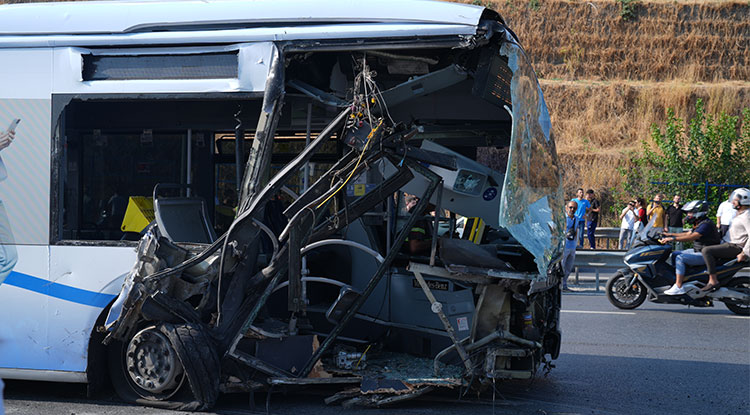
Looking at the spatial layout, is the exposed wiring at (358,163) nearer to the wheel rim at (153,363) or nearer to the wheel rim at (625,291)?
the wheel rim at (153,363)

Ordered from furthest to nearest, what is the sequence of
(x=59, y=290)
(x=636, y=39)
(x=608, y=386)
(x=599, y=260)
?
(x=636, y=39) → (x=599, y=260) → (x=608, y=386) → (x=59, y=290)

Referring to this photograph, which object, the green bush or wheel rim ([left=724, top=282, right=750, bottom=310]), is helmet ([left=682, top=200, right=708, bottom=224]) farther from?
the green bush

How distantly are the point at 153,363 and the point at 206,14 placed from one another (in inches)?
107

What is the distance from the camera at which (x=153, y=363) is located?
623 cm

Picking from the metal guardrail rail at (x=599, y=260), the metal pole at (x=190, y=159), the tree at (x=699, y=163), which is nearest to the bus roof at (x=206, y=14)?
the metal pole at (x=190, y=159)

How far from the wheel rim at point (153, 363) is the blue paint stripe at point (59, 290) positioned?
0.40 meters

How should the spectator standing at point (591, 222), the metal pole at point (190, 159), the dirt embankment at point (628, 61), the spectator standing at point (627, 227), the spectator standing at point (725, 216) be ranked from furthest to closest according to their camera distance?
the dirt embankment at point (628, 61)
the spectator standing at point (591, 222)
the spectator standing at point (627, 227)
the spectator standing at point (725, 216)
the metal pole at point (190, 159)

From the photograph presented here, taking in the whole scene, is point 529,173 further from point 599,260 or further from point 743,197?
point 599,260

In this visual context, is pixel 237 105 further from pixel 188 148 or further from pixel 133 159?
pixel 133 159

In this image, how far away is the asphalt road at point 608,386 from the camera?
256 inches

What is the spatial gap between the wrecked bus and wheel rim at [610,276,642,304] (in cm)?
644

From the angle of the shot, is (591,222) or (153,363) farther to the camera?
(591,222)

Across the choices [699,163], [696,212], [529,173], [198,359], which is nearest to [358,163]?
[529,173]

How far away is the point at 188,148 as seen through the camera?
26.8ft
